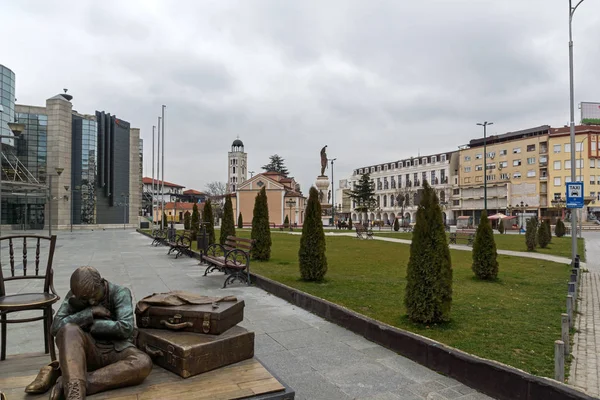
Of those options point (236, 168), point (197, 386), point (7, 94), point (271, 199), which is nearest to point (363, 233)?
point (197, 386)

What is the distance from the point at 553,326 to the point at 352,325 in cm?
288

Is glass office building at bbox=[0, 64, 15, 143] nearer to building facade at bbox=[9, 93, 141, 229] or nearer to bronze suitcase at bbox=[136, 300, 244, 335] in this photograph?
building facade at bbox=[9, 93, 141, 229]

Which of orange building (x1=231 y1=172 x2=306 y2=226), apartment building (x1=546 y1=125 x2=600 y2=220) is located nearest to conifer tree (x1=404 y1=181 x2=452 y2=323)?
orange building (x1=231 y1=172 x2=306 y2=226)

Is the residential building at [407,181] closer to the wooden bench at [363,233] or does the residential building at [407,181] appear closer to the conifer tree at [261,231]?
the wooden bench at [363,233]

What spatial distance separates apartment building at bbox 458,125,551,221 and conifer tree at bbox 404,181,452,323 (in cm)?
5921

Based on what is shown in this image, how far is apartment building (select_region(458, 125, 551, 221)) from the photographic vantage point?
60.7 meters

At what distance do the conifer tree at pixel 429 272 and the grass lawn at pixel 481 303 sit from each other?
8.3 inches

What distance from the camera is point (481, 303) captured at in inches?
271

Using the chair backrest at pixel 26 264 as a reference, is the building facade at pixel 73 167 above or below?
above

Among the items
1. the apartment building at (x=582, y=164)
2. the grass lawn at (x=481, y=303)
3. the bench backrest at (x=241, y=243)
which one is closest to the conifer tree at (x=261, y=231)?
the grass lawn at (x=481, y=303)

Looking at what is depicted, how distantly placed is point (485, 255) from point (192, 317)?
8.61 m

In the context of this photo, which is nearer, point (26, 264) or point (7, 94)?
point (26, 264)

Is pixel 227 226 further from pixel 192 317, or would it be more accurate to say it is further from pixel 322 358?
pixel 192 317

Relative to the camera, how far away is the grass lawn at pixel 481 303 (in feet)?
14.7
